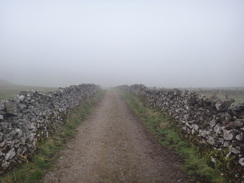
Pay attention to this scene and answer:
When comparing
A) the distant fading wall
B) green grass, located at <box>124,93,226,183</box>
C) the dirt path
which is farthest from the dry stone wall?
the distant fading wall

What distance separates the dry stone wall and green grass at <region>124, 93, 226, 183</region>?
6.91m

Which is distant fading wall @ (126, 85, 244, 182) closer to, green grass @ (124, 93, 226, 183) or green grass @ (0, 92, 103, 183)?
green grass @ (124, 93, 226, 183)

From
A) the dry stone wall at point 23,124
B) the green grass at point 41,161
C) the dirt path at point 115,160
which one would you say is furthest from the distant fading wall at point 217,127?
the dry stone wall at point 23,124

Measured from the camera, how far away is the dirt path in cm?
750

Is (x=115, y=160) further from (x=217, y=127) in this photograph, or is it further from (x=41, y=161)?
(x=217, y=127)

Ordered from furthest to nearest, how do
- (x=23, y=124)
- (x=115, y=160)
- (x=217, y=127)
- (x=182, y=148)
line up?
(x=182, y=148) → (x=115, y=160) → (x=23, y=124) → (x=217, y=127)

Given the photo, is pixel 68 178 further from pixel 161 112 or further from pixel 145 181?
pixel 161 112

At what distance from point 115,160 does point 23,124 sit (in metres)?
4.50

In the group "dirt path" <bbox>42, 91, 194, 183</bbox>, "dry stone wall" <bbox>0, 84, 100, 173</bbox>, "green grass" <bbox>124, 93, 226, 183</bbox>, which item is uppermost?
"dry stone wall" <bbox>0, 84, 100, 173</bbox>

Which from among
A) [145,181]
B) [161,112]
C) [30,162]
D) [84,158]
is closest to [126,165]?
[145,181]

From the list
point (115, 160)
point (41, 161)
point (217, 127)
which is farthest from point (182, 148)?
point (41, 161)

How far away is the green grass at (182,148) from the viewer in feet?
24.0

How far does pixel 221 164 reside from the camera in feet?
23.6

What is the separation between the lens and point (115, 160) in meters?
8.98
